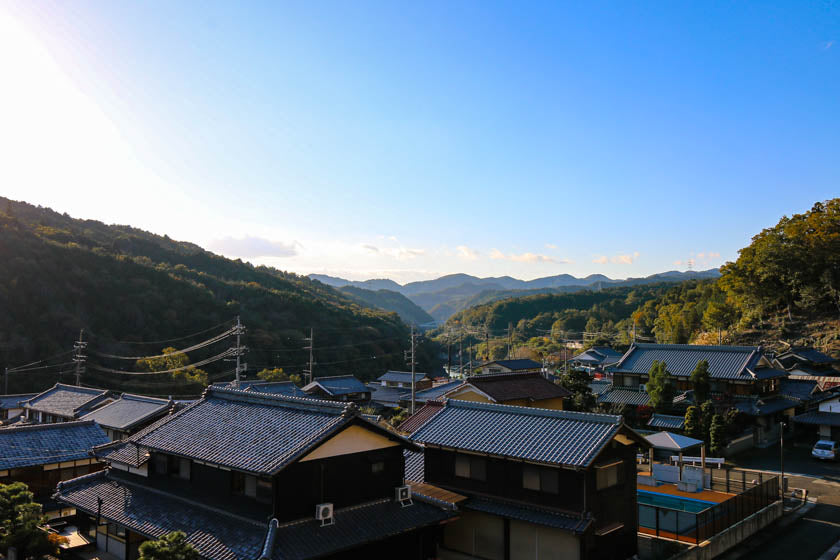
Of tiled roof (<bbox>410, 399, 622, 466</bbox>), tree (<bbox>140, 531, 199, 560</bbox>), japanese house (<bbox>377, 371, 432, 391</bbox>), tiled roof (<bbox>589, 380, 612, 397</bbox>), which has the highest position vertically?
tiled roof (<bbox>410, 399, 622, 466</bbox>)

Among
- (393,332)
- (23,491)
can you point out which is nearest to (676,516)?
(23,491)

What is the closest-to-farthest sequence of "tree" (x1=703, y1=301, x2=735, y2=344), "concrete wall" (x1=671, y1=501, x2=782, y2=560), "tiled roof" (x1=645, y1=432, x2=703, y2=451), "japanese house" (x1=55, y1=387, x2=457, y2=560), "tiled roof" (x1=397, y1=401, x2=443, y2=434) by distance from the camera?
1. "japanese house" (x1=55, y1=387, x2=457, y2=560)
2. "concrete wall" (x1=671, y1=501, x2=782, y2=560)
3. "tiled roof" (x1=397, y1=401, x2=443, y2=434)
4. "tiled roof" (x1=645, y1=432, x2=703, y2=451)
5. "tree" (x1=703, y1=301, x2=735, y2=344)

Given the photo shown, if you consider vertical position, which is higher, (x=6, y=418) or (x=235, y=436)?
(x=235, y=436)

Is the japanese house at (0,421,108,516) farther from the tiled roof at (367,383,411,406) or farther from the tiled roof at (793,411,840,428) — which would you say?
the tiled roof at (793,411,840,428)

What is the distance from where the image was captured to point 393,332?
10881 cm

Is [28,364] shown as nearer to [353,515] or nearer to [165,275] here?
[165,275]

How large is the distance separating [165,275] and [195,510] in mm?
78578

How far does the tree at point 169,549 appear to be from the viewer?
1077 centimetres

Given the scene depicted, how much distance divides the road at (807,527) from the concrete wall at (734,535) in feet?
0.84


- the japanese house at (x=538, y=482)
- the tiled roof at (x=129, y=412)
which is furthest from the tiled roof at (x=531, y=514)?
the tiled roof at (x=129, y=412)

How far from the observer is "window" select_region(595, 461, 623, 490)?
46.9ft

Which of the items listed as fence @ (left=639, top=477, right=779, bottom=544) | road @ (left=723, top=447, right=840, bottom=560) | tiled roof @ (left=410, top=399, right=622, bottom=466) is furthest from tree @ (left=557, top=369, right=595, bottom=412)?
tiled roof @ (left=410, top=399, right=622, bottom=466)

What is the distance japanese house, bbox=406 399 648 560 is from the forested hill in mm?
49010

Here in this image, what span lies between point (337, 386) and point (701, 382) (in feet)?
113
